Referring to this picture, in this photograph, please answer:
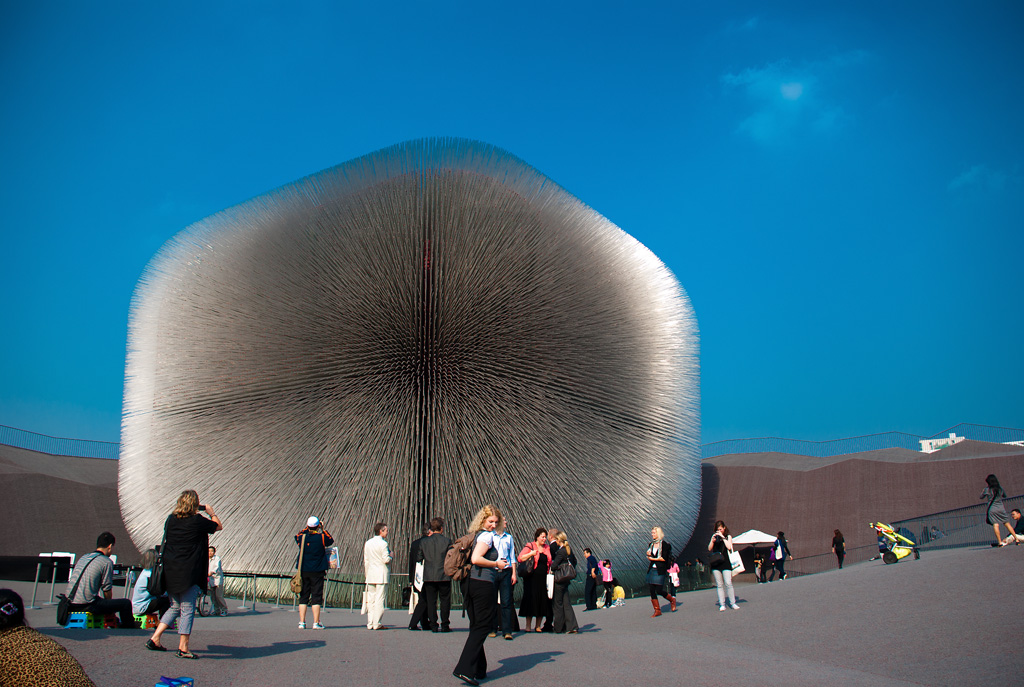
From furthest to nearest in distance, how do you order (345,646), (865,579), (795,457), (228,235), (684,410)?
(795,457) < (684,410) < (228,235) < (865,579) < (345,646)

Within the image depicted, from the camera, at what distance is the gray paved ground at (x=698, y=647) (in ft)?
15.6

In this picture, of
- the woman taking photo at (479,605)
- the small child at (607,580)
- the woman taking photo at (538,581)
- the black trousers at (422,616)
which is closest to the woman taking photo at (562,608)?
the woman taking photo at (538,581)

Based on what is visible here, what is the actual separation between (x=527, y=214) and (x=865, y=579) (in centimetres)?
887

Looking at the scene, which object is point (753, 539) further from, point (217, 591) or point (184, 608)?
point (184, 608)

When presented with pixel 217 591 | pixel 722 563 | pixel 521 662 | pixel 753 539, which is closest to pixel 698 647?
pixel 521 662

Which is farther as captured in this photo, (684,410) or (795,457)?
(795,457)

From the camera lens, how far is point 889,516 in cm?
2259

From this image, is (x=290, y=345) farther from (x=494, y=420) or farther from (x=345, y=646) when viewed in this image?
(x=345, y=646)

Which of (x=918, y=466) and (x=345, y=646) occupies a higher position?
(x=918, y=466)

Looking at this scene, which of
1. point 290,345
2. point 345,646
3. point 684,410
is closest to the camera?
point 345,646

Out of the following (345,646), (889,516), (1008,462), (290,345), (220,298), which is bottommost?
(345,646)

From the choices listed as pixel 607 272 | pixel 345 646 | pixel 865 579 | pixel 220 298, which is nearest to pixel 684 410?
pixel 607 272

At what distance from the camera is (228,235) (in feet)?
48.6

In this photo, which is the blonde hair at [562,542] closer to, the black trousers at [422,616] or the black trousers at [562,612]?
the black trousers at [562,612]
